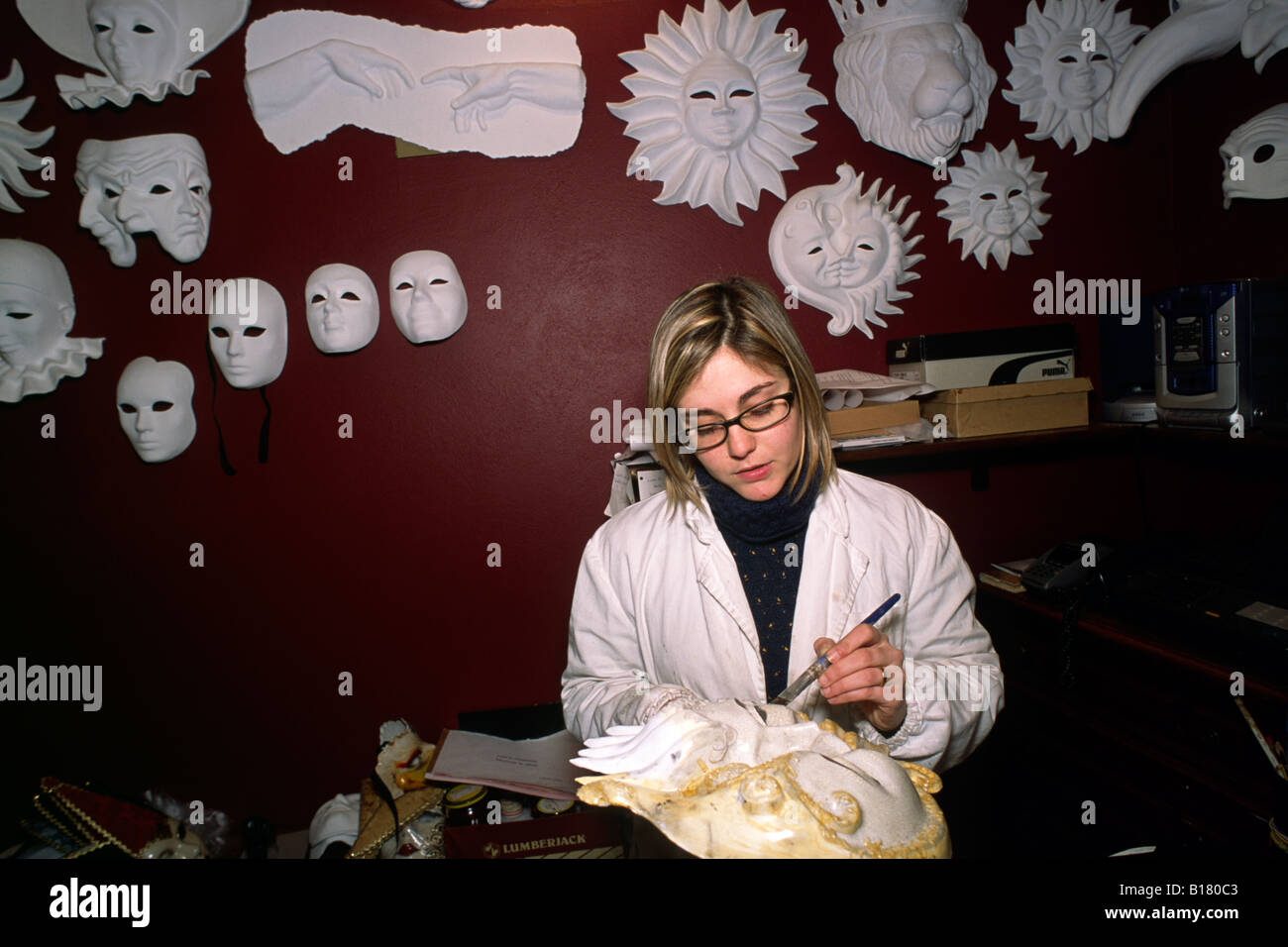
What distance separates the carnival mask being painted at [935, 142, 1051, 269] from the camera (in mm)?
2227

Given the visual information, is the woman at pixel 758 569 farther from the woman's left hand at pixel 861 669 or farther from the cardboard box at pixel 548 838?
the cardboard box at pixel 548 838

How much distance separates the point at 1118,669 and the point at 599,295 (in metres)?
1.78

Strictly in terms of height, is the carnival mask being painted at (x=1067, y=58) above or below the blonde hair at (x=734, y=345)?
above

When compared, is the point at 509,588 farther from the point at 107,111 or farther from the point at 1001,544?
the point at 107,111

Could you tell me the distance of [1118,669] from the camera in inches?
72.4

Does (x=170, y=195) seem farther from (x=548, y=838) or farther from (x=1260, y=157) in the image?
(x=1260, y=157)

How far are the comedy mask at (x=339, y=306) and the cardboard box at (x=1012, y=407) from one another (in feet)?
5.64

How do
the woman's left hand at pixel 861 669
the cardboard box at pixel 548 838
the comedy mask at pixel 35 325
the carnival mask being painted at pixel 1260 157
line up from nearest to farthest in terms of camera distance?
the woman's left hand at pixel 861 669
the cardboard box at pixel 548 838
the carnival mask being painted at pixel 1260 157
the comedy mask at pixel 35 325

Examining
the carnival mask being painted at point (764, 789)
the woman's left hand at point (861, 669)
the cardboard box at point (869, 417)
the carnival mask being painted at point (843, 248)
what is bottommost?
the carnival mask being painted at point (764, 789)

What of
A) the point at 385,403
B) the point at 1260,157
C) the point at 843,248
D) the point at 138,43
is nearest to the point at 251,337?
the point at 385,403

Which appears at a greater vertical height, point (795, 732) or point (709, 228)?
point (709, 228)

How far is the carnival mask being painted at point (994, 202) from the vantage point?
7.30 ft

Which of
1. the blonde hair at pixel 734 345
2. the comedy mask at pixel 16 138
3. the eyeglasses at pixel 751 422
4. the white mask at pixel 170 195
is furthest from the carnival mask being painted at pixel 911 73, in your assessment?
the comedy mask at pixel 16 138
